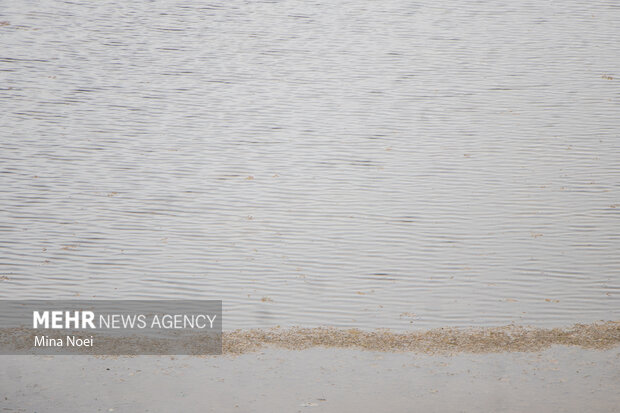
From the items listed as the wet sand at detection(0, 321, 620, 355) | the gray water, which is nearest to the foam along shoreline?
the wet sand at detection(0, 321, 620, 355)

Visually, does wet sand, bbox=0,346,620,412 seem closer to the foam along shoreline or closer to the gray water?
the foam along shoreline

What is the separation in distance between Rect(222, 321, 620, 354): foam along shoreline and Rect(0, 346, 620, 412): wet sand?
0.09 m

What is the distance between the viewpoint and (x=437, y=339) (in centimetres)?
437

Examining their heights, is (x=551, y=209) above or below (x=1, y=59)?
below

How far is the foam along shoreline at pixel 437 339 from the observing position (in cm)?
423

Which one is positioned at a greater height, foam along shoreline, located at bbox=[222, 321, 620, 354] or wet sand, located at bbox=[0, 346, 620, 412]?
wet sand, located at bbox=[0, 346, 620, 412]

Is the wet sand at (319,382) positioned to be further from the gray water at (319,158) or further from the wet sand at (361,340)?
the gray water at (319,158)

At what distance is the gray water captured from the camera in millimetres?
5145

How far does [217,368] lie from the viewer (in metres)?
3.97

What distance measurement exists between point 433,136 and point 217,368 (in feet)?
13.9

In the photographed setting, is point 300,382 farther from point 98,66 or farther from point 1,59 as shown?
point 1,59

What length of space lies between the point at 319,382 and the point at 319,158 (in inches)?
143

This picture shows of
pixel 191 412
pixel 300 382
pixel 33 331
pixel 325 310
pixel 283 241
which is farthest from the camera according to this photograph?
pixel 283 241

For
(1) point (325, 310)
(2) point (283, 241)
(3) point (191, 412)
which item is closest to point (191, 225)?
(2) point (283, 241)
